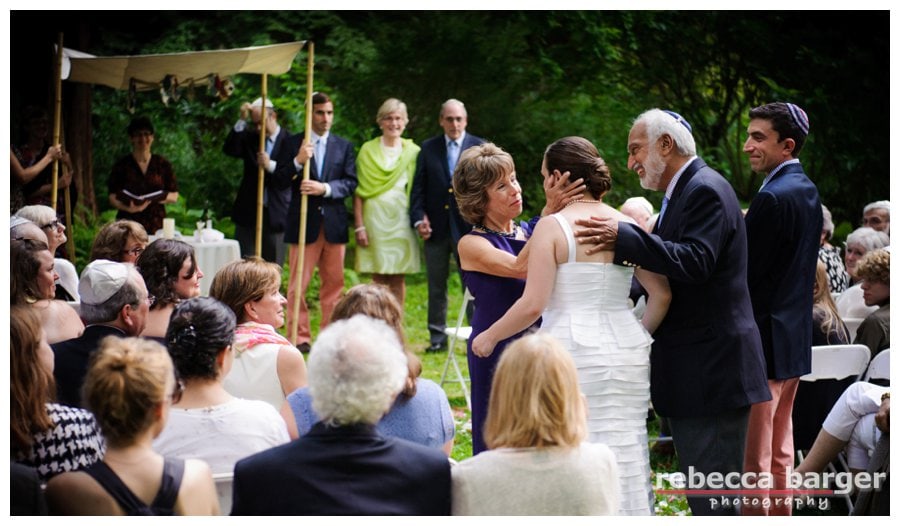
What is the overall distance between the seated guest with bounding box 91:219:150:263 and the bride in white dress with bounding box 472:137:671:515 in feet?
7.72

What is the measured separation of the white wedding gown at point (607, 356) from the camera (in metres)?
3.75

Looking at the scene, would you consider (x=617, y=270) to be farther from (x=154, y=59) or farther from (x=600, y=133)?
(x=600, y=133)

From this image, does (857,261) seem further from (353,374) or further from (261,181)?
(261,181)

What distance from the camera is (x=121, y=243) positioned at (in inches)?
212

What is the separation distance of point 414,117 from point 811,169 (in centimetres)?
426

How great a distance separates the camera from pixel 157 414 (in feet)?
9.51

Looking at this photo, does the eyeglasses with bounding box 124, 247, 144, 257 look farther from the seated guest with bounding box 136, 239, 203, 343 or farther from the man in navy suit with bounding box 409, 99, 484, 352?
the man in navy suit with bounding box 409, 99, 484, 352

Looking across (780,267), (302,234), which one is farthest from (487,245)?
(302,234)

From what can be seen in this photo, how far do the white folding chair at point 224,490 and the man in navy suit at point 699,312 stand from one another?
140 centimetres

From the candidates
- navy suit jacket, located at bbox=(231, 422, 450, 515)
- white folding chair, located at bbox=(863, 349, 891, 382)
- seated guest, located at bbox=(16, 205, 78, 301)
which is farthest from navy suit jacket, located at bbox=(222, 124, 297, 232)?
navy suit jacket, located at bbox=(231, 422, 450, 515)

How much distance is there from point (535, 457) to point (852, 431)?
88.3 inches

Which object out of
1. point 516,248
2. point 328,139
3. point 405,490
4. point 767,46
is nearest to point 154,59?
point 328,139

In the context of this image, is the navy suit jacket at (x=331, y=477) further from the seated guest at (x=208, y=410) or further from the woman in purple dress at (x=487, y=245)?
the woman in purple dress at (x=487, y=245)

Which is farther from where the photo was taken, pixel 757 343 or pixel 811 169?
pixel 811 169
